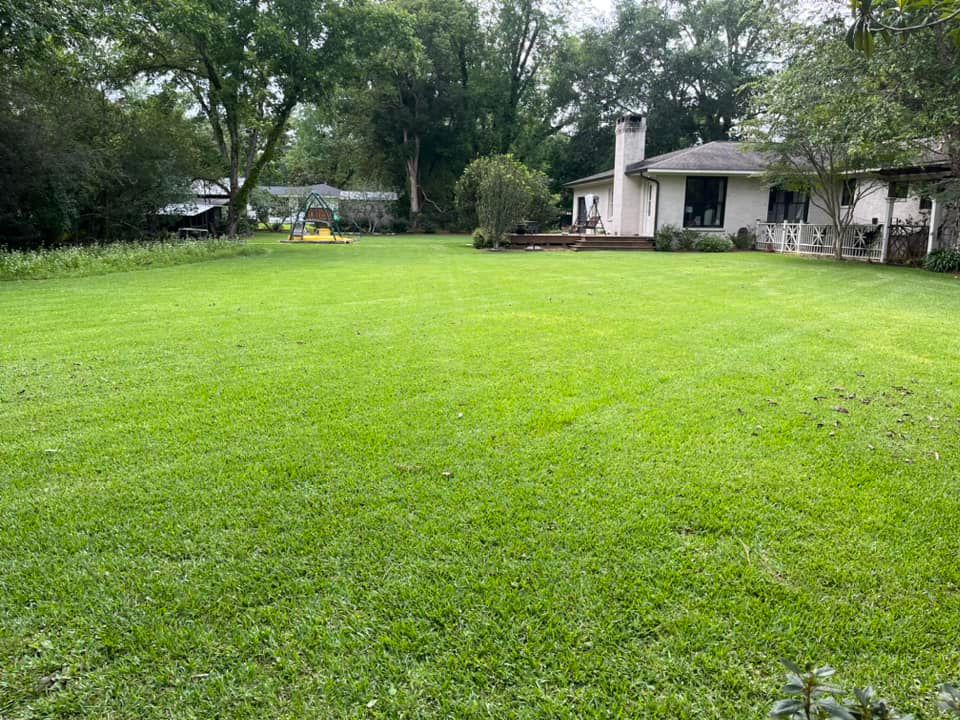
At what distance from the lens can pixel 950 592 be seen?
2268 mm

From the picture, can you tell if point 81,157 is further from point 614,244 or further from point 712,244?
point 712,244

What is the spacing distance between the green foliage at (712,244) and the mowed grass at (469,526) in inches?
607

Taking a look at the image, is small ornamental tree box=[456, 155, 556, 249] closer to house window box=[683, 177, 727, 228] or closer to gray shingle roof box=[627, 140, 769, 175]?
gray shingle roof box=[627, 140, 769, 175]

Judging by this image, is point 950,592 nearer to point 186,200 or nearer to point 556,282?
point 556,282

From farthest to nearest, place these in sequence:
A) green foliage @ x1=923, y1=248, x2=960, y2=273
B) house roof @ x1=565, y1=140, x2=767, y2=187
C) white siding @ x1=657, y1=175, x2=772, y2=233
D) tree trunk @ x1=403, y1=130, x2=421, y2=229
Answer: tree trunk @ x1=403, y1=130, x2=421, y2=229 → white siding @ x1=657, y1=175, x2=772, y2=233 → house roof @ x1=565, y1=140, x2=767, y2=187 → green foliage @ x1=923, y1=248, x2=960, y2=273

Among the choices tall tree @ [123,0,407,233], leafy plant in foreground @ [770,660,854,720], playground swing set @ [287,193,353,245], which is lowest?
leafy plant in foreground @ [770,660,854,720]

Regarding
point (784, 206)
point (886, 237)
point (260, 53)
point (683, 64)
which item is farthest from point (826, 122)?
point (683, 64)

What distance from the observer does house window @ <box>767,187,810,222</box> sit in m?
21.7

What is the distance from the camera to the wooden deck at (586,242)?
2153cm

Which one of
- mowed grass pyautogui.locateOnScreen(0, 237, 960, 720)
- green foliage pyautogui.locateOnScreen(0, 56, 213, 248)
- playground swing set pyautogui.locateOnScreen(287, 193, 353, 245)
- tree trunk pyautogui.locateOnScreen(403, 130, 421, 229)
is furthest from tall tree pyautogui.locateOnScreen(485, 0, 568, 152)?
mowed grass pyautogui.locateOnScreen(0, 237, 960, 720)

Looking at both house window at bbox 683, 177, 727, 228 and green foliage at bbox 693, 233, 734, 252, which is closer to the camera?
green foliage at bbox 693, 233, 734, 252

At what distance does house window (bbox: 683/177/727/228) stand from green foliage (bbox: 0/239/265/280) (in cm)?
1503

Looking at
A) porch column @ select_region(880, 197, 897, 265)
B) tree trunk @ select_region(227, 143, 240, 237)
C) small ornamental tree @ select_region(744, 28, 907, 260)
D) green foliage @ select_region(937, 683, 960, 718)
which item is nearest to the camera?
green foliage @ select_region(937, 683, 960, 718)

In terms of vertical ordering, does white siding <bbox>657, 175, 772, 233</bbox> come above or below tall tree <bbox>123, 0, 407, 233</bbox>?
below
